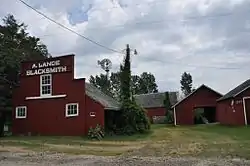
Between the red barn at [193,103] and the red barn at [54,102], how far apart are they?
18.4 meters

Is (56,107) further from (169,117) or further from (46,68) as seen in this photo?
(169,117)

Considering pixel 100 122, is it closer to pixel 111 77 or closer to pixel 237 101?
pixel 237 101

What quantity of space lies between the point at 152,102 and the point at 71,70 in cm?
4195

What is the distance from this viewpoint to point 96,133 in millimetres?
29828

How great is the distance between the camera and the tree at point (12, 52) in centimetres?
3347

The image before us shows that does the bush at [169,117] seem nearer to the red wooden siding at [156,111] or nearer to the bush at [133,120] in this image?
the red wooden siding at [156,111]

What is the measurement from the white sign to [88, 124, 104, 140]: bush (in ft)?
17.9

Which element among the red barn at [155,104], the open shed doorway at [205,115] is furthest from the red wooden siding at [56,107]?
the red barn at [155,104]

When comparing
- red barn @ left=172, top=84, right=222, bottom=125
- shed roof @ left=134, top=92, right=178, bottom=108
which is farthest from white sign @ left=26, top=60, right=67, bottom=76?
shed roof @ left=134, top=92, right=178, bottom=108

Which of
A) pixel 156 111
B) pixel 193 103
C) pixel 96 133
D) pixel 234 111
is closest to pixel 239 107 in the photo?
pixel 234 111

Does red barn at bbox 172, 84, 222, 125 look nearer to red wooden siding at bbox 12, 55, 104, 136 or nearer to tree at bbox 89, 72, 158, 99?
red wooden siding at bbox 12, 55, 104, 136

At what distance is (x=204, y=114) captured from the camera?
5700cm

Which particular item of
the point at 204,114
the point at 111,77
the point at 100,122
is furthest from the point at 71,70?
the point at 111,77

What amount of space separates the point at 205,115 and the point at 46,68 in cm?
3096
